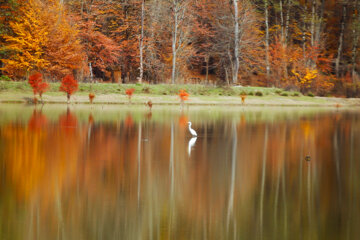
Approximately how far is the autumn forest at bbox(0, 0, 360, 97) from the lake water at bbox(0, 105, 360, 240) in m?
26.2

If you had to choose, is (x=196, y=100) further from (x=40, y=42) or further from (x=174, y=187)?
(x=174, y=187)

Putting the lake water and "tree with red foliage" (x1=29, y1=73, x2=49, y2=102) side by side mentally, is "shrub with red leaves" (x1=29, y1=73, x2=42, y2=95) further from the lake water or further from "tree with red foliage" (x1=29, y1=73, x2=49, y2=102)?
the lake water

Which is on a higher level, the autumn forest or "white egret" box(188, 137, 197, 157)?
the autumn forest

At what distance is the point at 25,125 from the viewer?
23.0m

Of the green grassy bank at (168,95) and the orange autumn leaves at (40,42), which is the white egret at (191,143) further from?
the orange autumn leaves at (40,42)

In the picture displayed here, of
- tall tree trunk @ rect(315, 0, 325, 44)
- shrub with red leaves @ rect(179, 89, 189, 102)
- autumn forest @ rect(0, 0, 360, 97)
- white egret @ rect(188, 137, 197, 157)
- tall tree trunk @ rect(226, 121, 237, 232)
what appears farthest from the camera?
tall tree trunk @ rect(315, 0, 325, 44)

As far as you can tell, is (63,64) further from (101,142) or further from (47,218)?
(47,218)

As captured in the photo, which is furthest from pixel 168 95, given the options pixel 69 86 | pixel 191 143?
pixel 191 143

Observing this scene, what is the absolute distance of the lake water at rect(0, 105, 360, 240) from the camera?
27.8ft

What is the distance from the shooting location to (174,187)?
11.3 metres

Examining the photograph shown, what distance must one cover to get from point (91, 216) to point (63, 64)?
3912 cm

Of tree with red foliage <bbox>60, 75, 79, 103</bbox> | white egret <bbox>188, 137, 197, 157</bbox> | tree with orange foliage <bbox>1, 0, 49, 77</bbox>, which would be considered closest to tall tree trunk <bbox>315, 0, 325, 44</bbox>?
tree with red foliage <bbox>60, 75, 79, 103</bbox>

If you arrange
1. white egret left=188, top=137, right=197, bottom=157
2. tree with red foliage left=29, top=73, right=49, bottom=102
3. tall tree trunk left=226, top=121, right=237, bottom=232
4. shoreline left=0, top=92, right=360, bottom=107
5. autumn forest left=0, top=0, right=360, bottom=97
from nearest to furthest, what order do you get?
tall tree trunk left=226, top=121, right=237, bottom=232, white egret left=188, top=137, right=197, bottom=157, tree with red foliage left=29, top=73, right=49, bottom=102, shoreline left=0, top=92, right=360, bottom=107, autumn forest left=0, top=0, right=360, bottom=97

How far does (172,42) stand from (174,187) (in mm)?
44279
